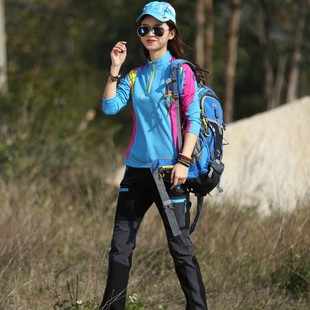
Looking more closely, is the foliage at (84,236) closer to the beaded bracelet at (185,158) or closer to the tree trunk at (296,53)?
the beaded bracelet at (185,158)

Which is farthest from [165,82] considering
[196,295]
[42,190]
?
[42,190]

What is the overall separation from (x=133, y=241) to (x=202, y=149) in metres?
0.55

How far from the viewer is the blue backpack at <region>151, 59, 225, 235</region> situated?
3.69m

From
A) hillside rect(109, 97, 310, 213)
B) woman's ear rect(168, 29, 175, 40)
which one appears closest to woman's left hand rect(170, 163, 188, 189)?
woman's ear rect(168, 29, 175, 40)

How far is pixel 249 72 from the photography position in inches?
1026

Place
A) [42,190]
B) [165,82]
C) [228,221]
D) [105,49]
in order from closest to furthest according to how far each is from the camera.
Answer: [165,82] → [228,221] → [42,190] → [105,49]

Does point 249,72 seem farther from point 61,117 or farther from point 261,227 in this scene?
point 261,227

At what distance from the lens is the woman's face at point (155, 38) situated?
3.80 metres

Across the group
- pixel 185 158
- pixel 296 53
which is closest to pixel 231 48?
pixel 296 53

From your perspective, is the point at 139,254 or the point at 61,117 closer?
the point at 139,254

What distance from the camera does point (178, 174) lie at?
361cm

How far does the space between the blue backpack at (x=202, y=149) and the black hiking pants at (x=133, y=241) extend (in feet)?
0.22

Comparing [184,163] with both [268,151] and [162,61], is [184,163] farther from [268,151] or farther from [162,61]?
[268,151]

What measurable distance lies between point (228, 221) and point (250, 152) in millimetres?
1885
